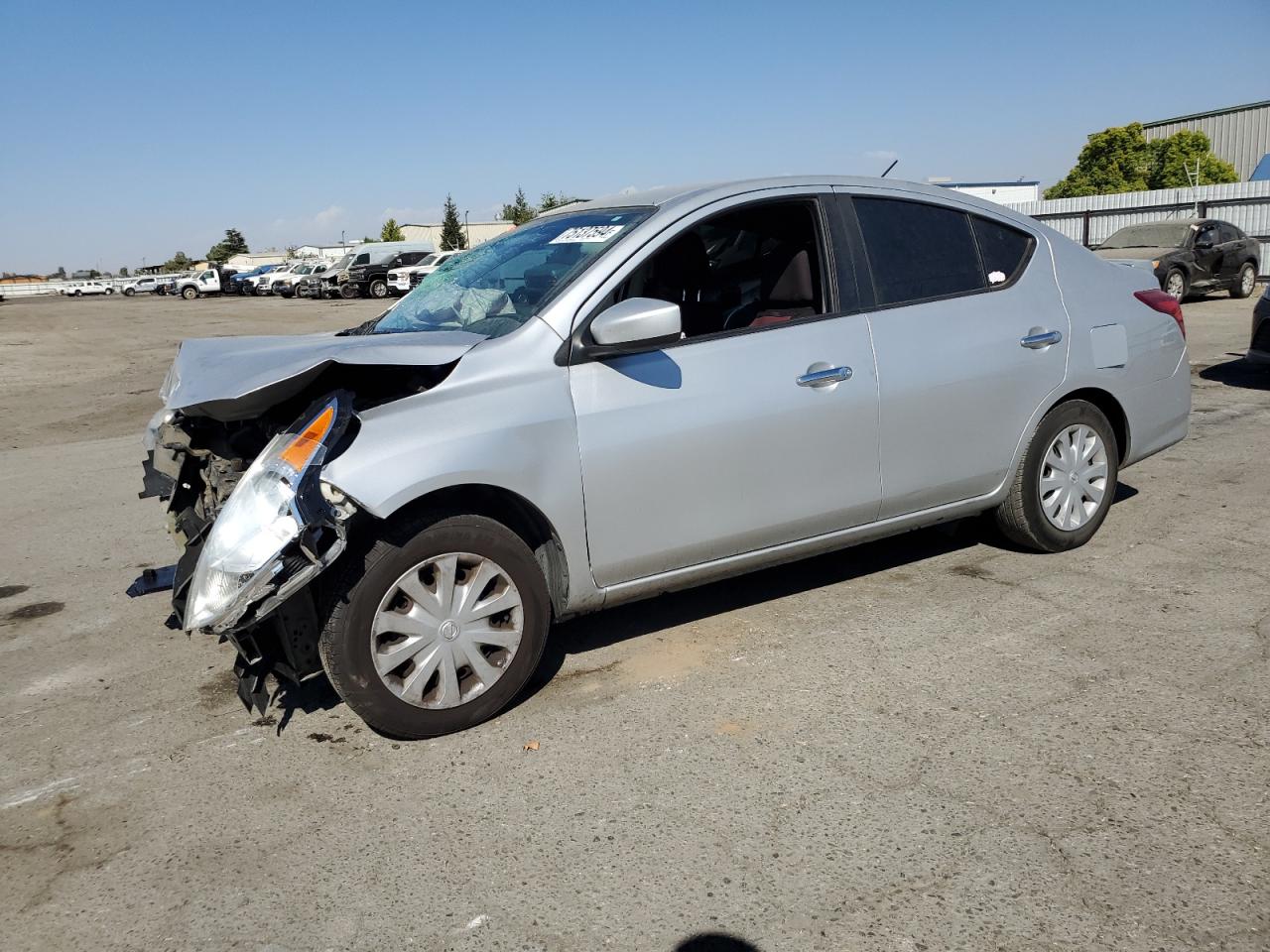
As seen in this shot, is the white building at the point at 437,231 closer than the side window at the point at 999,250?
No

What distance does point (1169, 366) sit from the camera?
5.39m

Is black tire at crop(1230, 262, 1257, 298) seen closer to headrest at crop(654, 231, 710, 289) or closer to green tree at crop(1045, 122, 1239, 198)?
headrest at crop(654, 231, 710, 289)

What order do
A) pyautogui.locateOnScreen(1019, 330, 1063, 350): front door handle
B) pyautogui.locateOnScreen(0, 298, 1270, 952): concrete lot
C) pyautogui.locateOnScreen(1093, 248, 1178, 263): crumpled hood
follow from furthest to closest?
pyautogui.locateOnScreen(1093, 248, 1178, 263): crumpled hood → pyautogui.locateOnScreen(1019, 330, 1063, 350): front door handle → pyautogui.locateOnScreen(0, 298, 1270, 952): concrete lot

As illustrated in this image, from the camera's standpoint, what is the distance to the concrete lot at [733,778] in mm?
2639

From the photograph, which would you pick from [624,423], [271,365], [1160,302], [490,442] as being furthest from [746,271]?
[1160,302]

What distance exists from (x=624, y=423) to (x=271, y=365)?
1.24 metres

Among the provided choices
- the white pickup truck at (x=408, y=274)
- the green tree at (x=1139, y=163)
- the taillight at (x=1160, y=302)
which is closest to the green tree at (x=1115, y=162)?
the green tree at (x=1139, y=163)

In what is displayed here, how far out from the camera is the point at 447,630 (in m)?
3.53

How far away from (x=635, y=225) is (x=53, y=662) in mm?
3107

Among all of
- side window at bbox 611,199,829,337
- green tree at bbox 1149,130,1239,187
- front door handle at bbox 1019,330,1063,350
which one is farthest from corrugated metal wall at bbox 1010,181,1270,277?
side window at bbox 611,199,829,337

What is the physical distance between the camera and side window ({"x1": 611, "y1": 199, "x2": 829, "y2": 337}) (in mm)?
4309

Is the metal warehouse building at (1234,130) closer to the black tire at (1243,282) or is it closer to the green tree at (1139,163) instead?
the green tree at (1139,163)

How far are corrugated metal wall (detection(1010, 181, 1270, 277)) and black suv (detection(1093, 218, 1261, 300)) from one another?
222 inches

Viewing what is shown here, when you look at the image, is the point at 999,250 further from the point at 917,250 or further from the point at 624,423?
the point at 624,423
